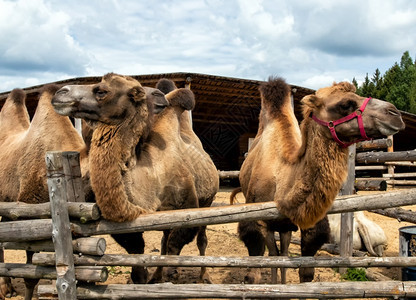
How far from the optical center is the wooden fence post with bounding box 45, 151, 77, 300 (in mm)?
3398

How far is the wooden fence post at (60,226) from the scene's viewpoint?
134 inches

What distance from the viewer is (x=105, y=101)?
380cm

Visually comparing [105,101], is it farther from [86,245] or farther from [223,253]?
[223,253]

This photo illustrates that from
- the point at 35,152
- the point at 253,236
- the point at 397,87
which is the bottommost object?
the point at 253,236

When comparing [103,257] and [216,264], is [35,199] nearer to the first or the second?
[103,257]

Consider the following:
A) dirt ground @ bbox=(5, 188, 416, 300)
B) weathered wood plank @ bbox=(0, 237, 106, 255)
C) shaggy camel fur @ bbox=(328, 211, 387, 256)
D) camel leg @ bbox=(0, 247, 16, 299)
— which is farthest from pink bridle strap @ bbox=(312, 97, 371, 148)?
camel leg @ bbox=(0, 247, 16, 299)

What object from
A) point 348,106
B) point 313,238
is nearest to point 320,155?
point 348,106

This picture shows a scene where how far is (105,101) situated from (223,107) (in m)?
11.7

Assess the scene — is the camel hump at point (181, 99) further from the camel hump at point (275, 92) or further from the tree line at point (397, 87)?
the tree line at point (397, 87)

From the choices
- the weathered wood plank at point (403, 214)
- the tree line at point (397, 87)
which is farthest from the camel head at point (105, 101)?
the tree line at point (397, 87)

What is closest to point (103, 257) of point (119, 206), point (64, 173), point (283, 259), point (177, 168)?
point (119, 206)

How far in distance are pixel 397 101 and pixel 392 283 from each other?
30.3m

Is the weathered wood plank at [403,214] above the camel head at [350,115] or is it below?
below

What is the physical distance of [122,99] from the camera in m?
3.87
